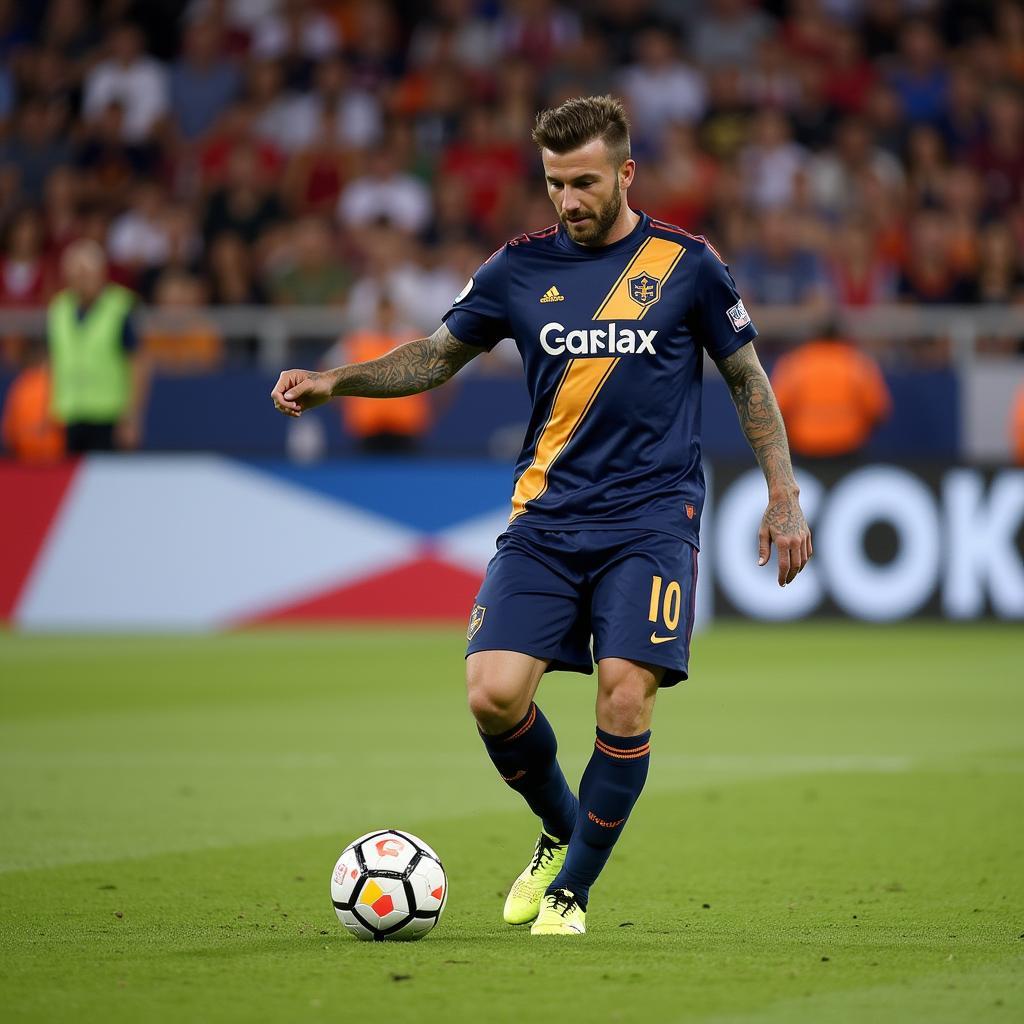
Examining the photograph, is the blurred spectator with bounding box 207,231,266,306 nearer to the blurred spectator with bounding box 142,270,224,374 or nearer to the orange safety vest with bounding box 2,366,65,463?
the blurred spectator with bounding box 142,270,224,374

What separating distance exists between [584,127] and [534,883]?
210 centimetres

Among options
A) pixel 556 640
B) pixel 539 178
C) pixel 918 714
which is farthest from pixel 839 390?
pixel 556 640

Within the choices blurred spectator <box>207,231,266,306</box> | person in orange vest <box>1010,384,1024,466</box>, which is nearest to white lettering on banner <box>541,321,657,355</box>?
person in orange vest <box>1010,384,1024,466</box>

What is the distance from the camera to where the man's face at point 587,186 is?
5.34 meters

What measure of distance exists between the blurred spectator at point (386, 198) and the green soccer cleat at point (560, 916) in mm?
13788

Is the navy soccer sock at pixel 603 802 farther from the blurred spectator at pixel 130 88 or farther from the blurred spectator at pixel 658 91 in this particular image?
the blurred spectator at pixel 130 88

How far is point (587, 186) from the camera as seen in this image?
17.6 feet

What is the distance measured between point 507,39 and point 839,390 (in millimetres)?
6488

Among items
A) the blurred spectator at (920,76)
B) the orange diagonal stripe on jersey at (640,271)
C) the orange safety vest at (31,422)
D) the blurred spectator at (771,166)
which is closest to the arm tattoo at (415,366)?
the orange diagonal stripe on jersey at (640,271)

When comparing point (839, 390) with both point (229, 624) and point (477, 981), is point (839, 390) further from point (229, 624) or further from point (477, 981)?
point (477, 981)

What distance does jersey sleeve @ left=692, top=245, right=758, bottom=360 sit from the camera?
5484 mm

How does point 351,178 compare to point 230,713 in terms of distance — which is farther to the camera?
point 351,178

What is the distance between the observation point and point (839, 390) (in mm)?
15883

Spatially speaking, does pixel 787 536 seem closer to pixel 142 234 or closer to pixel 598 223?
pixel 598 223
